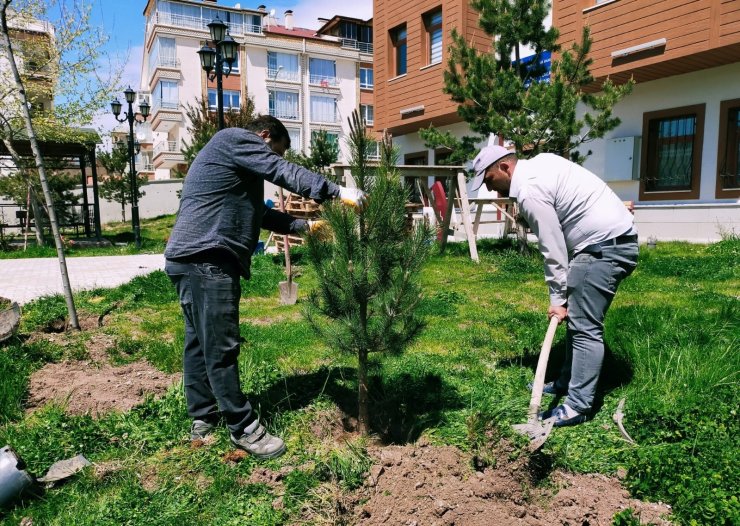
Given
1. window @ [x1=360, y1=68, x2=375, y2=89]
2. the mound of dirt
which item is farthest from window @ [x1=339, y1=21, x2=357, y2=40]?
the mound of dirt

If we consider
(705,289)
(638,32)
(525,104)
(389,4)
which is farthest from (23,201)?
(705,289)

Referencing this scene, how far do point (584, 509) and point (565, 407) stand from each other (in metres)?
0.98

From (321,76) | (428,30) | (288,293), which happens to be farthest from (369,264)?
(321,76)

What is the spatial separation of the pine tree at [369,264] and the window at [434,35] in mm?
15185

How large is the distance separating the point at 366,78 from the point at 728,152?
43.2 meters

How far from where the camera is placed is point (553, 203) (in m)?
3.25

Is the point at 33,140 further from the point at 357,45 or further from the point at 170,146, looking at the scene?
the point at 357,45

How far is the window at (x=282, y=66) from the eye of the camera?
46438mm

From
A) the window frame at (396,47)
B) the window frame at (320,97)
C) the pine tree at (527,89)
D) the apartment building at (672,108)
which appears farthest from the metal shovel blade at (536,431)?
the window frame at (320,97)

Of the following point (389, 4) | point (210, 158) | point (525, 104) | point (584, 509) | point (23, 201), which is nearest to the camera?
point (584, 509)

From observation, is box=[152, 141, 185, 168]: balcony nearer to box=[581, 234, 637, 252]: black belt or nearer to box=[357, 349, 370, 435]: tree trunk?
box=[357, 349, 370, 435]: tree trunk

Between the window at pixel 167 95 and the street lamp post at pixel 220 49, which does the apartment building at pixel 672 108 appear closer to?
the street lamp post at pixel 220 49

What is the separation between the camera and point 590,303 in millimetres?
3266

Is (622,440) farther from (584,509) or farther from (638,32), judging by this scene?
(638,32)
